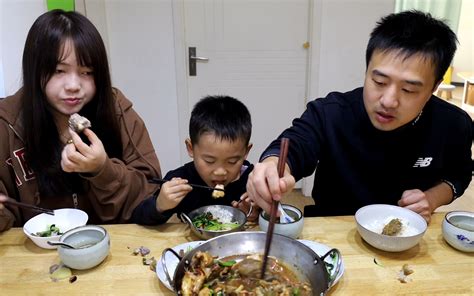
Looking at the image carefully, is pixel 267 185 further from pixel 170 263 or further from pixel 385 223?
pixel 385 223

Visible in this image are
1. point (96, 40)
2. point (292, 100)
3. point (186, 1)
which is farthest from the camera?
point (292, 100)

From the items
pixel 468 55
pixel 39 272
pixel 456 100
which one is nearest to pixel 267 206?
pixel 39 272

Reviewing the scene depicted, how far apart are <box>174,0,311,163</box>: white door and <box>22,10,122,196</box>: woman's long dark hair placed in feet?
6.64

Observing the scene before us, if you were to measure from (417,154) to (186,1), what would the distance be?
8.15ft

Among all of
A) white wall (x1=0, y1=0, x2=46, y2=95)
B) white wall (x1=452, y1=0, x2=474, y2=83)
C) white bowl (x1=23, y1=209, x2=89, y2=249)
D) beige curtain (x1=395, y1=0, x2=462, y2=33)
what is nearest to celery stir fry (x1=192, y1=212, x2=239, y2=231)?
white bowl (x1=23, y1=209, x2=89, y2=249)

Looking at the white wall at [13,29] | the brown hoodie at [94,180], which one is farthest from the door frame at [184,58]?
the brown hoodie at [94,180]

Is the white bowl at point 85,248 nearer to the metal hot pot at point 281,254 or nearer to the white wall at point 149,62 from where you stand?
the metal hot pot at point 281,254

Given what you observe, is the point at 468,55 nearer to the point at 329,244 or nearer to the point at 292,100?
the point at 292,100

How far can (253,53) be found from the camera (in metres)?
3.54

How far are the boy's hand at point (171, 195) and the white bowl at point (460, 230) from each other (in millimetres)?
854

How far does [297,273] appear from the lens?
1062 mm

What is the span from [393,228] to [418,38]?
648mm

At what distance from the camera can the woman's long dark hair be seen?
1.40 meters

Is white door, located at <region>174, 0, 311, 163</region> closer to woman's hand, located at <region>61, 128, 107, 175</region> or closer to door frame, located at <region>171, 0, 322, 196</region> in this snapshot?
door frame, located at <region>171, 0, 322, 196</region>
